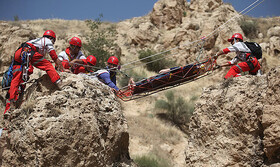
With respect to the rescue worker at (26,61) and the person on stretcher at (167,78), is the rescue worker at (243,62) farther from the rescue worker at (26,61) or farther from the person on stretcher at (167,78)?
the rescue worker at (26,61)

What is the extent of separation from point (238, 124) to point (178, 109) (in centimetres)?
951

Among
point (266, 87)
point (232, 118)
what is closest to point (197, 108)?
point (232, 118)

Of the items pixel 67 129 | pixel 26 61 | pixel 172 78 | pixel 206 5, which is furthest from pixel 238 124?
pixel 206 5

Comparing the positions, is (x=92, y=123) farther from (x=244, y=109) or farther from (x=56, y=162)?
(x=244, y=109)

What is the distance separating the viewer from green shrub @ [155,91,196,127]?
13.5m

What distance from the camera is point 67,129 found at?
353cm

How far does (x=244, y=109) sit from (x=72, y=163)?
3041 mm

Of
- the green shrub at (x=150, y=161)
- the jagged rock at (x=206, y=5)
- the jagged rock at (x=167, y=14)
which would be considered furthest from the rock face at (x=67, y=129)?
the jagged rock at (x=206, y=5)

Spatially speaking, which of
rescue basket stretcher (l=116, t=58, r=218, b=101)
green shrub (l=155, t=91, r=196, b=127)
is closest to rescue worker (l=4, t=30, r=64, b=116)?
rescue basket stretcher (l=116, t=58, r=218, b=101)

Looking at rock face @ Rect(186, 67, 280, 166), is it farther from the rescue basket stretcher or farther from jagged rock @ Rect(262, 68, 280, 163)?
the rescue basket stretcher

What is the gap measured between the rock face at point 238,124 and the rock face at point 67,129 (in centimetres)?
162

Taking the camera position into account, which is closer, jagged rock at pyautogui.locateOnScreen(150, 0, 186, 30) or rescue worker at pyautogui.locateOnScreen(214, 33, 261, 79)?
rescue worker at pyautogui.locateOnScreen(214, 33, 261, 79)

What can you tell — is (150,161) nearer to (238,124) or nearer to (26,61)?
(238,124)

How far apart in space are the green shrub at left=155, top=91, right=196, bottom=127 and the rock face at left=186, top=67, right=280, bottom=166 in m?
8.28
